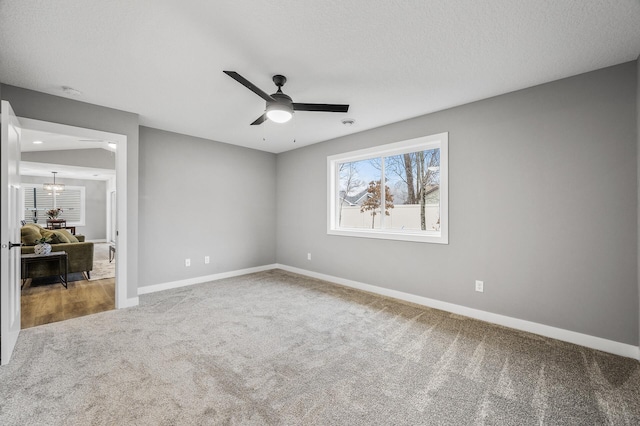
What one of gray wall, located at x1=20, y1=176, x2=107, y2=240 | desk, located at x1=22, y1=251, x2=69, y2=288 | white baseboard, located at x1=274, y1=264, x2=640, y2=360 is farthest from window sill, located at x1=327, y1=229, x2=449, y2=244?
gray wall, located at x1=20, y1=176, x2=107, y2=240

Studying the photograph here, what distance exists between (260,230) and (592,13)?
515 centimetres

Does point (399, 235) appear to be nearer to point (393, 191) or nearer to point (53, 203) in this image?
point (393, 191)

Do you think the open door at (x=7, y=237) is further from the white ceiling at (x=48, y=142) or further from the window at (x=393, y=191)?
the window at (x=393, y=191)

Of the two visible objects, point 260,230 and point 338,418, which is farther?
point 260,230

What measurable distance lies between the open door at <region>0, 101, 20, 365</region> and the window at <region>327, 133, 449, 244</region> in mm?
3794

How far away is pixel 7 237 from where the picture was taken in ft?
7.30

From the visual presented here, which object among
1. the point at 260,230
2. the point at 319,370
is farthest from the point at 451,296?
the point at 260,230

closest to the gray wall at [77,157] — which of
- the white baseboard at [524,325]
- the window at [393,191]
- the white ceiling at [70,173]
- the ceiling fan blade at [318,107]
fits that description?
the white ceiling at [70,173]

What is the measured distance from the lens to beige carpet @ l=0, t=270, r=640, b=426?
1.68 meters

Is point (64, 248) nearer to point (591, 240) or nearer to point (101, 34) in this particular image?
point (101, 34)

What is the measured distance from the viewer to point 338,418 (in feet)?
5.40

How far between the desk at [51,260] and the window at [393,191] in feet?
14.6

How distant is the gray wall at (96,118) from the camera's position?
114 inches

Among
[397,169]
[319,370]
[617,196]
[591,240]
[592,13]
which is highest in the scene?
[592,13]
